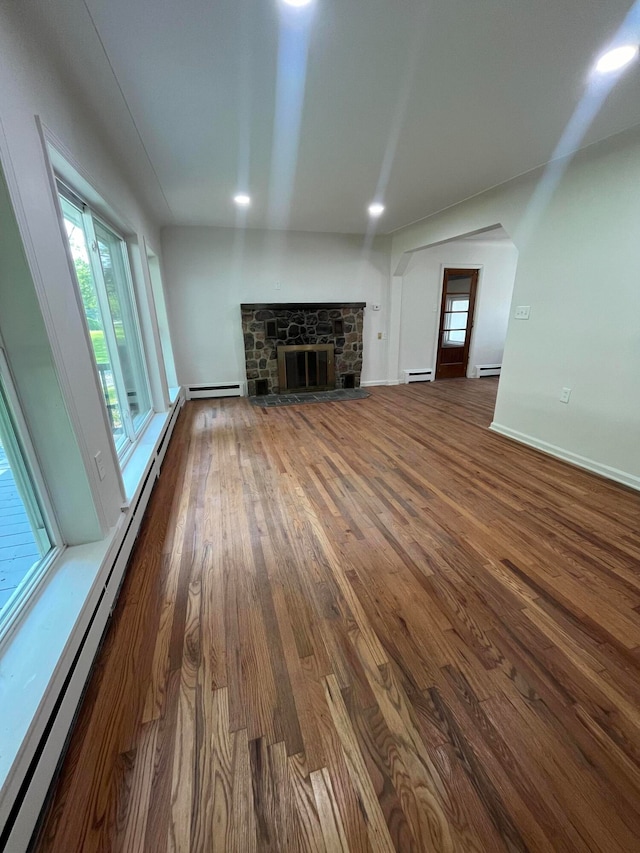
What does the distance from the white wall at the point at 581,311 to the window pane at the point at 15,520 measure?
3757mm

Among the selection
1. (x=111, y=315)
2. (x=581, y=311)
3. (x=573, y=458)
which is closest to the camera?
(x=111, y=315)

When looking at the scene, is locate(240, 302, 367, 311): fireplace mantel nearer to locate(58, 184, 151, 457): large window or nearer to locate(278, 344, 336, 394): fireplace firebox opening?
locate(278, 344, 336, 394): fireplace firebox opening

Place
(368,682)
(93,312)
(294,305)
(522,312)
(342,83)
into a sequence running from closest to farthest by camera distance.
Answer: (368,682)
(342,83)
(93,312)
(522,312)
(294,305)

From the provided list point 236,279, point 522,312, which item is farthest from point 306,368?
point 522,312

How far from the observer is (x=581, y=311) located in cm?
280

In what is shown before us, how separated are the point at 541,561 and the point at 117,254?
398 cm

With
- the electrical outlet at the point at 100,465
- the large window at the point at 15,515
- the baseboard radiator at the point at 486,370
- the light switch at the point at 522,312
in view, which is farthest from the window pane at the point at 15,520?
the baseboard radiator at the point at 486,370

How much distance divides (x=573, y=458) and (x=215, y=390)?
15.6ft

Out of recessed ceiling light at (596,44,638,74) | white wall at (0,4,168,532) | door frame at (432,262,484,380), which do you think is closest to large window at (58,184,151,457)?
white wall at (0,4,168,532)

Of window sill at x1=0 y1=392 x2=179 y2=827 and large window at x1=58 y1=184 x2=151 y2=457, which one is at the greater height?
large window at x1=58 y1=184 x2=151 y2=457

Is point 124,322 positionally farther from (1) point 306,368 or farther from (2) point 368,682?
(2) point 368,682

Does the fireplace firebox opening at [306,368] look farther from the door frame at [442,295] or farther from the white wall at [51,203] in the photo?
the white wall at [51,203]

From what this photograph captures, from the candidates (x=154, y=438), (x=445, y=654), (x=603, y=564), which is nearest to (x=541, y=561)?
(x=603, y=564)

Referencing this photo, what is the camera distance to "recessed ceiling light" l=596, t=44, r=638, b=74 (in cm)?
159
